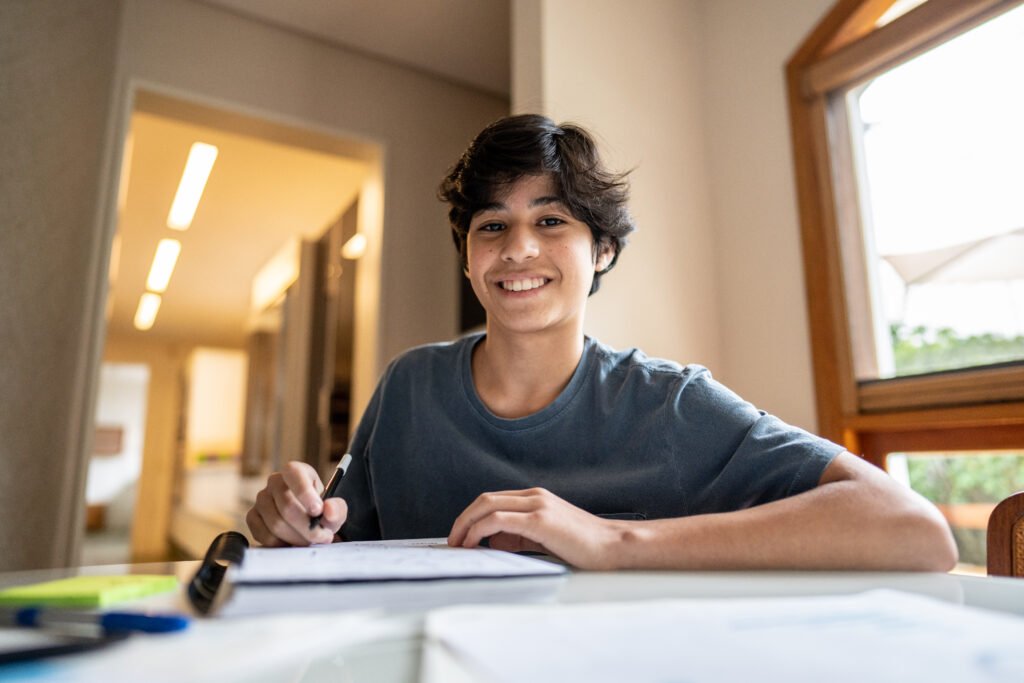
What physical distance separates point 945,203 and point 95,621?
2.10 metres

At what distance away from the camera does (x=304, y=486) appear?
791 mm

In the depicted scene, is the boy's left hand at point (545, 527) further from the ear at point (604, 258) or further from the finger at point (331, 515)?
the ear at point (604, 258)

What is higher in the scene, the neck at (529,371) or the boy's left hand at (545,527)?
the neck at (529,371)

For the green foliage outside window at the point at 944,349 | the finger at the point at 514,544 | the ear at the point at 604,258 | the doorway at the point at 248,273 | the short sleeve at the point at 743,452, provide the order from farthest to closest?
the doorway at the point at 248,273
the green foliage outside window at the point at 944,349
the ear at the point at 604,258
the short sleeve at the point at 743,452
the finger at the point at 514,544

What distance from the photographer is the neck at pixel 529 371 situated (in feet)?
3.74

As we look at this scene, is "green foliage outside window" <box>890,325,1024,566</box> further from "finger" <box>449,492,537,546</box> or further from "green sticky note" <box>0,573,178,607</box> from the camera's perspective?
"green sticky note" <box>0,573,178,607</box>

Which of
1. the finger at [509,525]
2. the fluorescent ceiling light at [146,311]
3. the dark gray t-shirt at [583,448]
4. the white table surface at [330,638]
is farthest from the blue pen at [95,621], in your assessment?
the fluorescent ceiling light at [146,311]

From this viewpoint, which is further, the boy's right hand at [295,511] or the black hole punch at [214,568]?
the boy's right hand at [295,511]

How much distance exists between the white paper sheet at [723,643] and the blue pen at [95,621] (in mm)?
143

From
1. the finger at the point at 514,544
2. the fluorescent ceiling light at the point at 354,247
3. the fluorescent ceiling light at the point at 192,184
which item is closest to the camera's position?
the finger at the point at 514,544

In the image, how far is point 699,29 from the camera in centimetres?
256

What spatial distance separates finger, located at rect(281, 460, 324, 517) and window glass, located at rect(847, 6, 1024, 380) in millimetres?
1669

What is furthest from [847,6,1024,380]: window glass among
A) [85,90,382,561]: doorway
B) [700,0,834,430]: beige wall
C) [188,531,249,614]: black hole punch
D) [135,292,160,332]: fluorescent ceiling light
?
[135,292,160,332]: fluorescent ceiling light

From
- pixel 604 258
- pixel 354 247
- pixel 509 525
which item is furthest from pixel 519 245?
pixel 354 247
